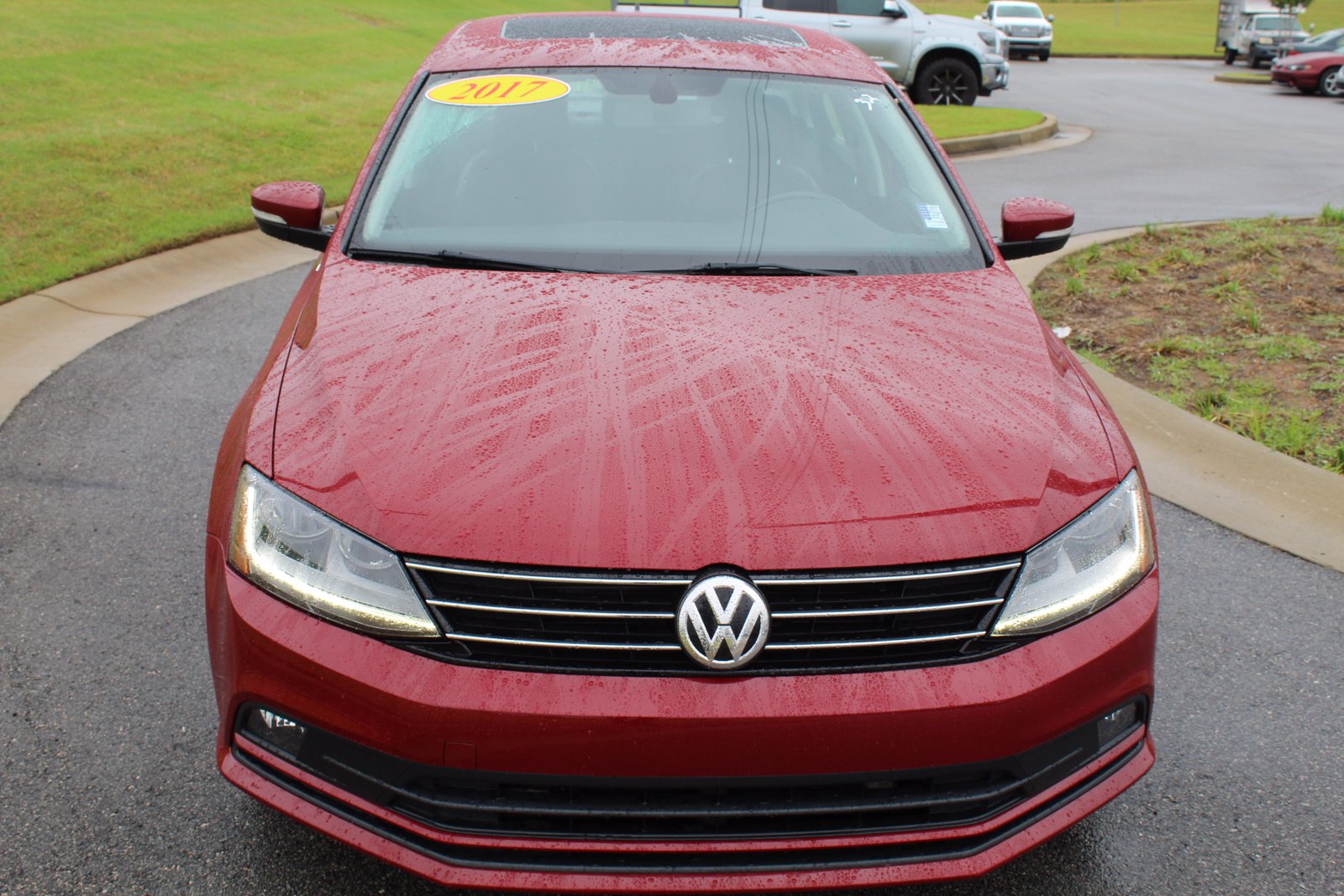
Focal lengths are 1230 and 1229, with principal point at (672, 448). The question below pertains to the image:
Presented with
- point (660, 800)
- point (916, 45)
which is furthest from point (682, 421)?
point (916, 45)

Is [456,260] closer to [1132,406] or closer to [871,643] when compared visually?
[871,643]

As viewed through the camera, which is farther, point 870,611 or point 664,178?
point 664,178

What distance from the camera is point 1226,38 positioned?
40.5 meters

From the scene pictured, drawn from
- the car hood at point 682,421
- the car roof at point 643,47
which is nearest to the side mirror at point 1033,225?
the car roof at point 643,47

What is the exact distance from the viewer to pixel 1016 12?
37188 millimetres

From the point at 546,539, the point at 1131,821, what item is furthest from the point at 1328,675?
the point at 546,539

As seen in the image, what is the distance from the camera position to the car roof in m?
3.77

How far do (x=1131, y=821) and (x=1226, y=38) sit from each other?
144 feet

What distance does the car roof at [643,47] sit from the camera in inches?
148

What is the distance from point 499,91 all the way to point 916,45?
1513 cm

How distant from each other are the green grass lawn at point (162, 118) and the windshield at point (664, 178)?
434 centimetres

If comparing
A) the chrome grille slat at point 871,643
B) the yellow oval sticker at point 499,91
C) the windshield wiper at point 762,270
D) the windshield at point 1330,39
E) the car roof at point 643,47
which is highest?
the car roof at point 643,47

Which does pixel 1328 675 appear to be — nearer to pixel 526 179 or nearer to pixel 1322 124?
A: pixel 526 179

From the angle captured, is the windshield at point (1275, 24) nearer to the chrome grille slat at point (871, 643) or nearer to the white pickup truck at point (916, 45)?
the white pickup truck at point (916, 45)
